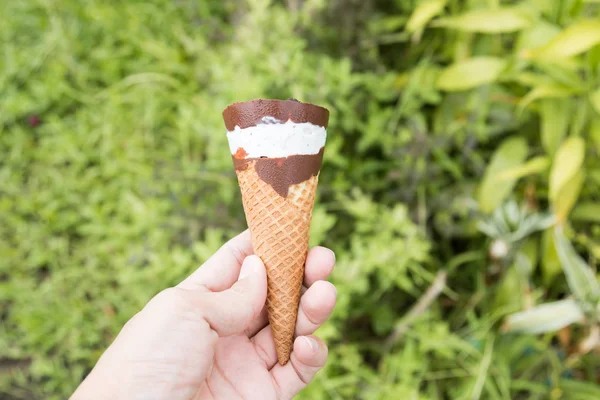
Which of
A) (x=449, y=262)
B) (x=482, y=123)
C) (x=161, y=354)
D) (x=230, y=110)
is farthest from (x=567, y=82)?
(x=161, y=354)

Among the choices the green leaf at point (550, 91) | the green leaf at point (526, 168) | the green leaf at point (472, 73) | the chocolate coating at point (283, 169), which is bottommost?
the green leaf at point (526, 168)

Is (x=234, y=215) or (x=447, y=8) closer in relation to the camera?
(x=234, y=215)

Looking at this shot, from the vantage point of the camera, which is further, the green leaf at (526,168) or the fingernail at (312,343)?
the green leaf at (526,168)

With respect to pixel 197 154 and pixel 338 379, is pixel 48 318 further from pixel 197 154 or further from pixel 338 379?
pixel 338 379

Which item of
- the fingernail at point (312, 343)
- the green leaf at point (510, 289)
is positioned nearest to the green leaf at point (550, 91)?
the green leaf at point (510, 289)

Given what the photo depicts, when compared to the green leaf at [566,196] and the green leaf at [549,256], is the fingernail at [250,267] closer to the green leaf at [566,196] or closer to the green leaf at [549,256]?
the green leaf at [566,196]

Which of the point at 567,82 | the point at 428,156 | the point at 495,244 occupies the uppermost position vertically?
the point at 567,82

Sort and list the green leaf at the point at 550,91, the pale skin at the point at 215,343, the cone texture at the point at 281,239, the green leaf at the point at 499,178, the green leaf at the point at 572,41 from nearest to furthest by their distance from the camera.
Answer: the pale skin at the point at 215,343
the cone texture at the point at 281,239
the green leaf at the point at 572,41
the green leaf at the point at 550,91
the green leaf at the point at 499,178

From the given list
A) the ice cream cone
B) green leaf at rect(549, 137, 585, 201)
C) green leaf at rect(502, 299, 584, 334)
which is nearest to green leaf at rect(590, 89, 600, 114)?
green leaf at rect(549, 137, 585, 201)
